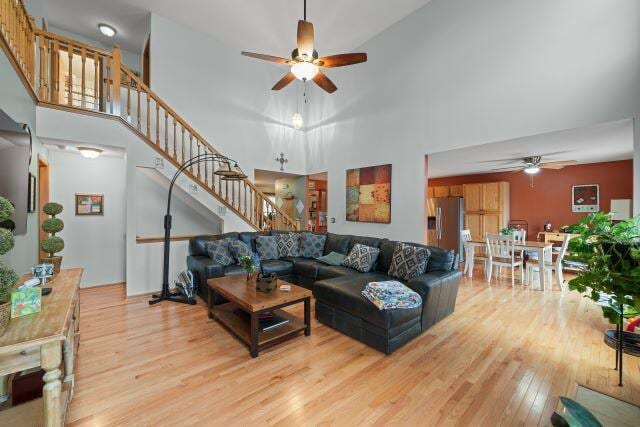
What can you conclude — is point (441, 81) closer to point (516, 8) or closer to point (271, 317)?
point (516, 8)

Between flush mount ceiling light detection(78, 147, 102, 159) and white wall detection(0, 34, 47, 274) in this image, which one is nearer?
white wall detection(0, 34, 47, 274)

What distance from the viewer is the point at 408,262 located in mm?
3246

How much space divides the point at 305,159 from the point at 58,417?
6.24 meters

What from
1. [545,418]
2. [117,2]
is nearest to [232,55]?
[117,2]

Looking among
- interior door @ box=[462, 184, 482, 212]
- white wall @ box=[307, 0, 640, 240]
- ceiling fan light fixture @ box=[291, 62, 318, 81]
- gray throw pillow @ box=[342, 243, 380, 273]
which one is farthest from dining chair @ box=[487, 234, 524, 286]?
ceiling fan light fixture @ box=[291, 62, 318, 81]

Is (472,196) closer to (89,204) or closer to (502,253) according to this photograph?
(502,253)

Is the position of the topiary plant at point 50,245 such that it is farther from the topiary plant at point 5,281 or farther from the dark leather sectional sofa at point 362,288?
the dark leather sectional sofa at point 362,288

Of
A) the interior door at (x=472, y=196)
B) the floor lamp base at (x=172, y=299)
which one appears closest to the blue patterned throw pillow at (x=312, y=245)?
the floor lamp base at (x=172, y=299)

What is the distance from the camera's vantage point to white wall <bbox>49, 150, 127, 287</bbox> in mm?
4242

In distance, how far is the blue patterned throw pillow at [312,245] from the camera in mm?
4680

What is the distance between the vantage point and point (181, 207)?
521 cm

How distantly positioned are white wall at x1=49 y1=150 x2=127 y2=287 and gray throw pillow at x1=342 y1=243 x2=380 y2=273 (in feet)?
12.3

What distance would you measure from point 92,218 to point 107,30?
12.2 feet

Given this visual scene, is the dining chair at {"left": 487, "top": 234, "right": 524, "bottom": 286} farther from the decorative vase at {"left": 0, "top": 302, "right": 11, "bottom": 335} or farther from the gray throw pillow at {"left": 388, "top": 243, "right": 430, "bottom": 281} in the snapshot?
the decorative vase at {"left": 0, "top": 302, "right": 11, "bottom": 335}
